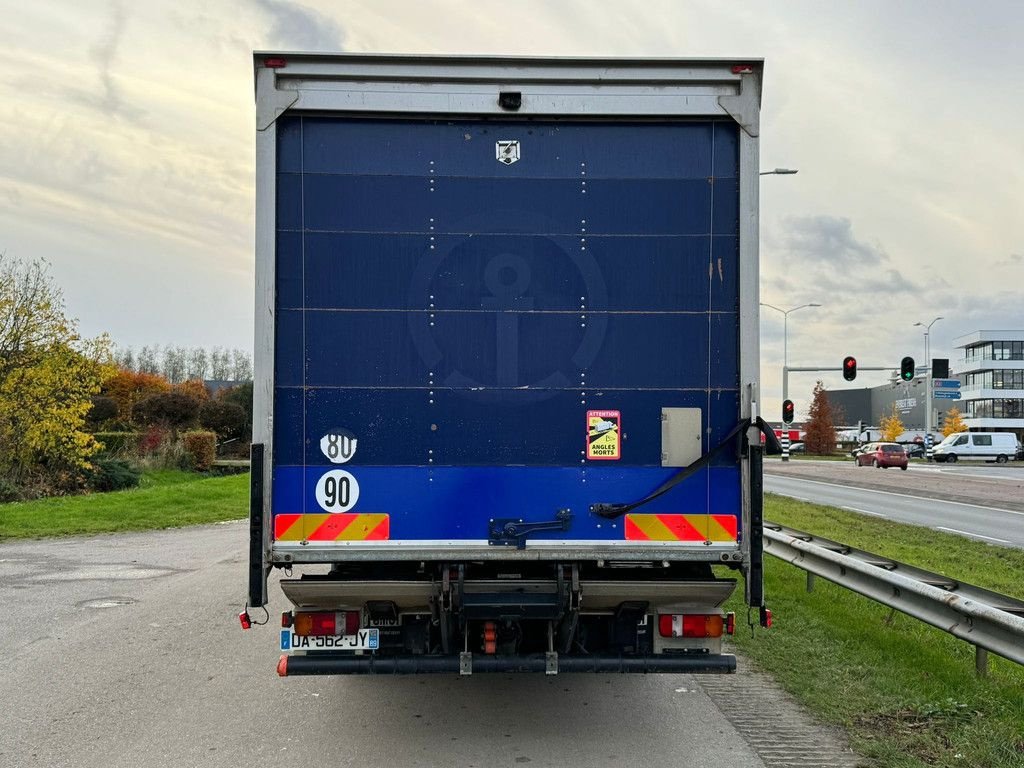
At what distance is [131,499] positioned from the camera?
21938 mm

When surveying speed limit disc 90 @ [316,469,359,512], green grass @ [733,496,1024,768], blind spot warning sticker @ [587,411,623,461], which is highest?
blind spot warning sticker @ [587,411,623,461]

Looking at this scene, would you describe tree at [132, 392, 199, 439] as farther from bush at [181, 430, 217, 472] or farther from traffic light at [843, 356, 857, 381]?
→ traffic light at [843, 356, 857, 381]

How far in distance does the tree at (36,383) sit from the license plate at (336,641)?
21.1 m

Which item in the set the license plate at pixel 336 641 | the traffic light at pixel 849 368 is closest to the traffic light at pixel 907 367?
the traffic light at pixel 849 368

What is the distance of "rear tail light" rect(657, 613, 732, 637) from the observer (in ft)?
17.8

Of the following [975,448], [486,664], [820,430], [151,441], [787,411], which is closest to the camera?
[486,664]

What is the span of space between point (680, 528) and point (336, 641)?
2.03 meters

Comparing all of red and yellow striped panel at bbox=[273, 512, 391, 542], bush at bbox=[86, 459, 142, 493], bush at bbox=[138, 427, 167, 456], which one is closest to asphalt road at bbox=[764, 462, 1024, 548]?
red and yellow striped panel at bbox=[273, 512, 391, 542]

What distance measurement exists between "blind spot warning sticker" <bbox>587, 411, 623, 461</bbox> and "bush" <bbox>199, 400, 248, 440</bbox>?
40047 millimetres

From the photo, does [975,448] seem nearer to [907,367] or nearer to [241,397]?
[907,367]

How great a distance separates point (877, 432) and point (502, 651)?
140231 millimetres

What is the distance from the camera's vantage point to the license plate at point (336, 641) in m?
5.29

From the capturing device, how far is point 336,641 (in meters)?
5.32

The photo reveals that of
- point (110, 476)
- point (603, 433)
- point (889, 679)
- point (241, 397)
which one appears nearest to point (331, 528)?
point (603, 433)
